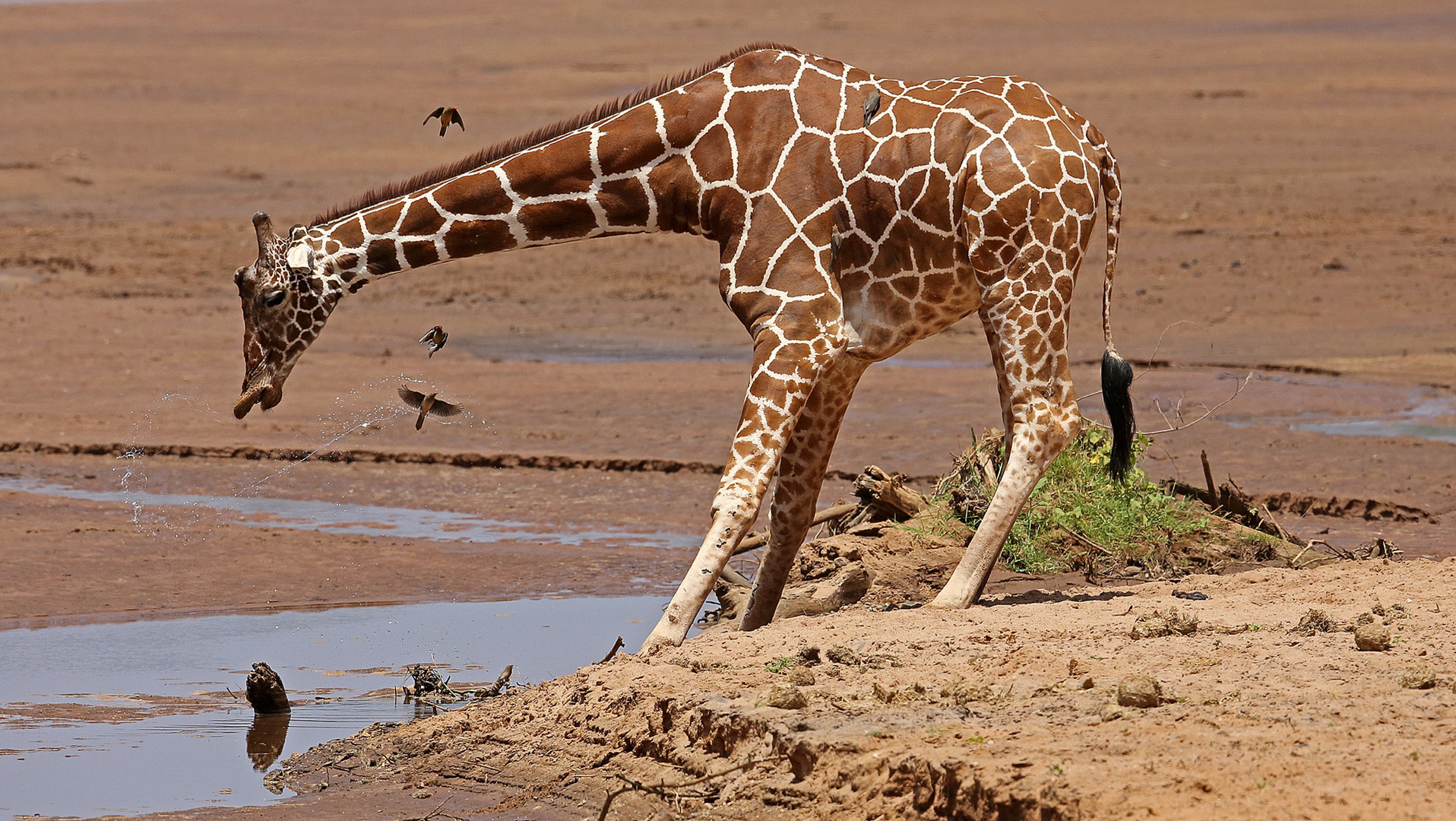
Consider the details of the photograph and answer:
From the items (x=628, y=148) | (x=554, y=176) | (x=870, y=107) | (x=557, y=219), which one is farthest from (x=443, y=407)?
(x=870, y=107)

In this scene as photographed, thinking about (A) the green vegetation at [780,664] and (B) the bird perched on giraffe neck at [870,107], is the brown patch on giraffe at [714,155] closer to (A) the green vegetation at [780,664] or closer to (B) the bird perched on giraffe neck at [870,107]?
(B) the bird perched on giraffe neck at [870,107]

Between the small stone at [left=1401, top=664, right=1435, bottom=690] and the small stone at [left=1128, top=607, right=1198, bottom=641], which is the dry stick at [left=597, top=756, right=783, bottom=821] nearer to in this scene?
the small stone at [left=1128, top=607, right=1198, bottom=641]

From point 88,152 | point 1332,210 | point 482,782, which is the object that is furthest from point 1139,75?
point 482,782

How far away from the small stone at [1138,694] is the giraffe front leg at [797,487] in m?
2.30

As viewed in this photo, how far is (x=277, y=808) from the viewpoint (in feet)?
18.1

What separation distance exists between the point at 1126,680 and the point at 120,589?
5.43 m

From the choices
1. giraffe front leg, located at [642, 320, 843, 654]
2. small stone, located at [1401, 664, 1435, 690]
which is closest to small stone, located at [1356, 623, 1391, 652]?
small stone, located at [1401, 664, 1435, 690]

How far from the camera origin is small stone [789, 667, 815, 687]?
5.62 m

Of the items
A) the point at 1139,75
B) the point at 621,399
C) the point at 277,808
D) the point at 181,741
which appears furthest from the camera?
the point at 1139,75

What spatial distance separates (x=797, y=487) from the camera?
7215 mm

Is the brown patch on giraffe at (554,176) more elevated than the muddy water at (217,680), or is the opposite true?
the brown patch on giraffe at (554,176)

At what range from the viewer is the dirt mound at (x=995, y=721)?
4445 mm

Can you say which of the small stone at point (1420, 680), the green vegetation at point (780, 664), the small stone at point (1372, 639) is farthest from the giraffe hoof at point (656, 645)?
the small stone at point (1420, 680)

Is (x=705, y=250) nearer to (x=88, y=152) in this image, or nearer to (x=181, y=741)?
(x=88, y=152)
